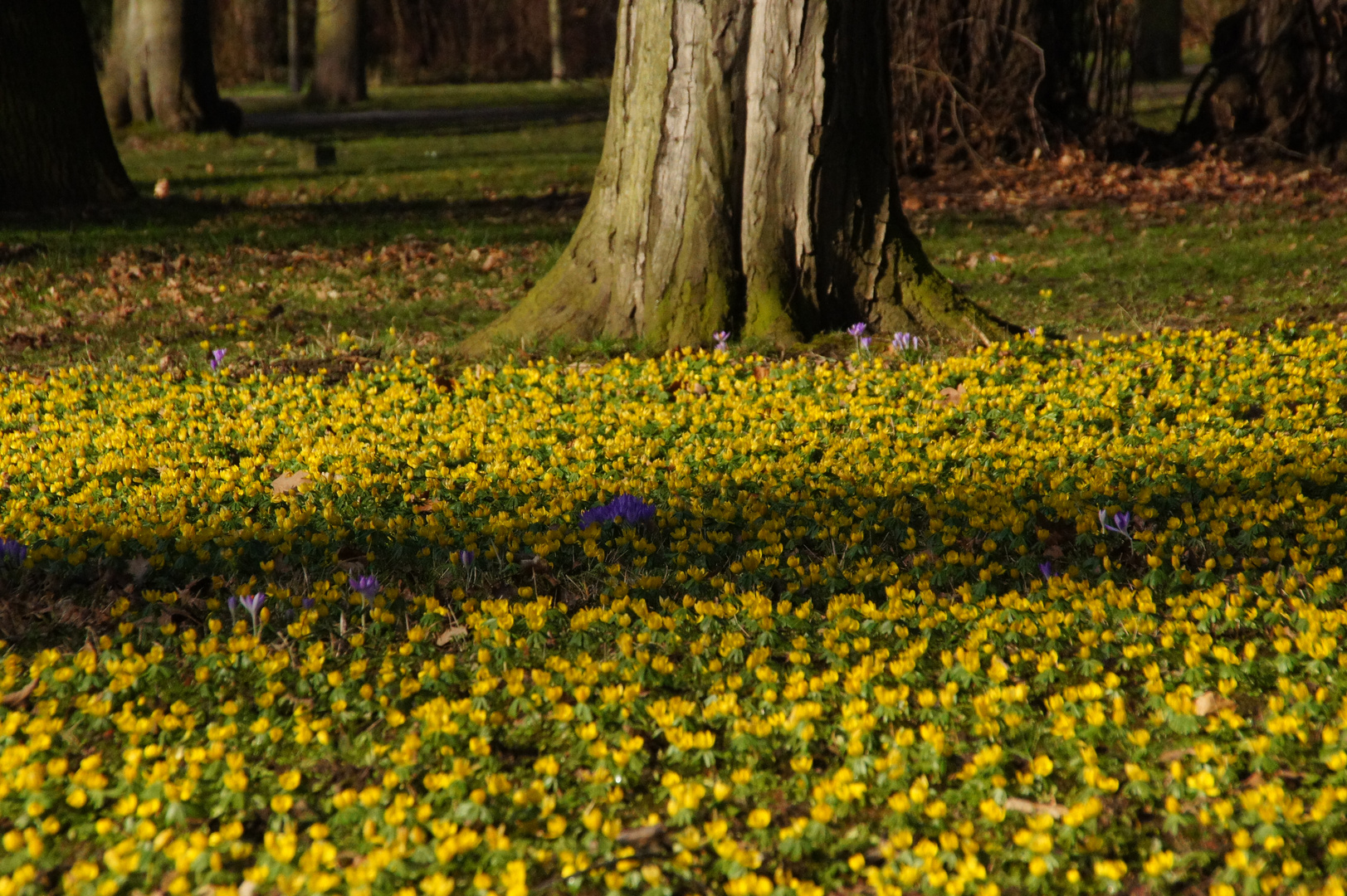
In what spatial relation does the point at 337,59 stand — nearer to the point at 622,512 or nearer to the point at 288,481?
the point at 288,481

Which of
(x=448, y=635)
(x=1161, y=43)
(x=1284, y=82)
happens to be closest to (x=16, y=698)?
(x=448, y=635)

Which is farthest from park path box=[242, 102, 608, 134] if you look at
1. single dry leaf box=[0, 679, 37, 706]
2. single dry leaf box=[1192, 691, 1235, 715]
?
single dry leaf box=[1192, 691, 1235, 715]

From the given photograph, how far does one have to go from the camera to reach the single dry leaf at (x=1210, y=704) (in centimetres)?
310

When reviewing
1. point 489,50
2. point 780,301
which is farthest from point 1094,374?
point 489,50

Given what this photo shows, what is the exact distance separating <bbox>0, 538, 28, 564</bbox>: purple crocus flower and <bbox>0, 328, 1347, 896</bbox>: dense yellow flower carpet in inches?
0.6

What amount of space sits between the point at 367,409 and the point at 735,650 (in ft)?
9.86

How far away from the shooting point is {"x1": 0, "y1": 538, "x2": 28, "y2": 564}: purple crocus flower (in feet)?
13.0

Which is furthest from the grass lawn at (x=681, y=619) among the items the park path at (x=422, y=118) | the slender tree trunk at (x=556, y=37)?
the slender tree trunk at (x=556, y=37)

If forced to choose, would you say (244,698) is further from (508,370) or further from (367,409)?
(508,370)

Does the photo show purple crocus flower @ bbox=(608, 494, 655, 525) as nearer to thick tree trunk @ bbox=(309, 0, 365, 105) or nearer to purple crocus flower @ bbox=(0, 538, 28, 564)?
purple crocus flower @ bbox=(0, 538, 28, 564)

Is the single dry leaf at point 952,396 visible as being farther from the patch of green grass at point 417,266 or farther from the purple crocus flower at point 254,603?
the purple crocus flower at point 254,603

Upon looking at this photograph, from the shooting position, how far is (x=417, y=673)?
3391 mm

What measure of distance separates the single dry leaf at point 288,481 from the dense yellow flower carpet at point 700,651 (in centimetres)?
Answer: 4

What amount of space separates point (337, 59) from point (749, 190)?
97.9 ft
